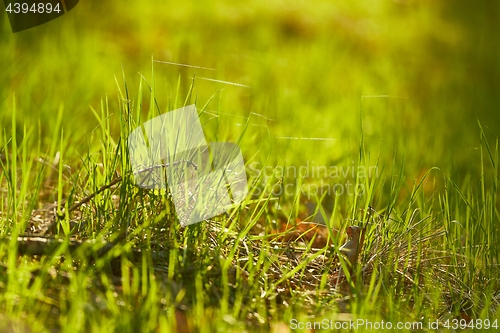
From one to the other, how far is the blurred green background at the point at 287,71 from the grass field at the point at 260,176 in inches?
0.7

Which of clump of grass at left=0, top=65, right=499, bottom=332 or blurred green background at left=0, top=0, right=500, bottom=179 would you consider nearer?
clump of grass at left=0, top=65, right=499, bottom=332

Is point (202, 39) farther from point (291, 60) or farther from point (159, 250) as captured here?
point (159, 250)

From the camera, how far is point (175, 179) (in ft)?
4.76

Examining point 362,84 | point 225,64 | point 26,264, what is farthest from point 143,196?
point 362,84

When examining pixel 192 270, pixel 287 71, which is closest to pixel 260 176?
pixel 192 270

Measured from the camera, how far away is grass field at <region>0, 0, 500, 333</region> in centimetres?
124

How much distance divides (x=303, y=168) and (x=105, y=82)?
112 centimetres

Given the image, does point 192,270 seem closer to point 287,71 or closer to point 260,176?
point 260,176

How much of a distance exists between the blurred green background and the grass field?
17 millimetres

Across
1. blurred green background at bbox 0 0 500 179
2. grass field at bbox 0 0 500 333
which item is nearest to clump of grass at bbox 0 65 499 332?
grass field at bbox 0 0 500 333

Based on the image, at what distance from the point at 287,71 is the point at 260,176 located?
2015 millimetres

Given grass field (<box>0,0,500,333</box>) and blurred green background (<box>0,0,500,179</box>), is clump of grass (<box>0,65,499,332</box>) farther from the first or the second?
blurred green background (<box>0,0,500,179</box>)

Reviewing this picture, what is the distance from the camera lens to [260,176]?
1535 millimetres

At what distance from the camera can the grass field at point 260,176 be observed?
4.05 ft
